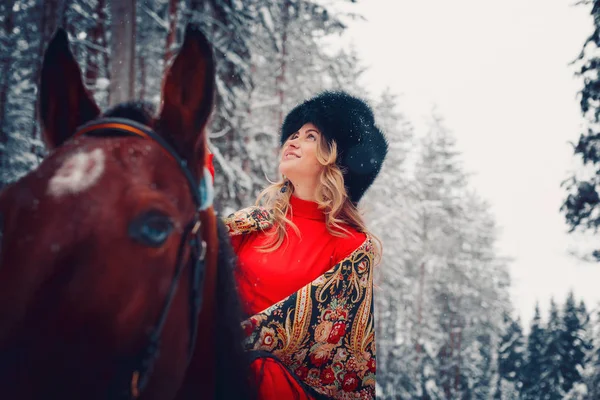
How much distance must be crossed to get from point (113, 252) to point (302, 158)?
212 cm

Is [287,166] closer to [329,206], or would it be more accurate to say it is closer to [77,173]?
[329,206]

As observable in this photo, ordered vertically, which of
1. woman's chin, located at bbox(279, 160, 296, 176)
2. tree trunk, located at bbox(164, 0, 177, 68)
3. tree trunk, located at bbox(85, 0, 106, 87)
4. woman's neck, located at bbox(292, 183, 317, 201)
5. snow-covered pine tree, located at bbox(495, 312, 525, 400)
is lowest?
snow-covered pine tree, located at bbox(495, 312, 525, 400)

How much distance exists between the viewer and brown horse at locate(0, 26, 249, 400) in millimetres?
1037

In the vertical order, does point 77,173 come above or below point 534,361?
above

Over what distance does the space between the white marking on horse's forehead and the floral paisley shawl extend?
1543 millimetres

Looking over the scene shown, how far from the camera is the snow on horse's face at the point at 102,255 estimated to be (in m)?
1.03

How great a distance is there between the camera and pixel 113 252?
3.68 ft

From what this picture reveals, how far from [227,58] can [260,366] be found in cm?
802

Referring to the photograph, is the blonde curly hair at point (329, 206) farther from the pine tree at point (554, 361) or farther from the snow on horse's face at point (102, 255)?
the pine tree at point (554, 361)

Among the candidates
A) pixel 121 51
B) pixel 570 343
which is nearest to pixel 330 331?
pixel 121 51

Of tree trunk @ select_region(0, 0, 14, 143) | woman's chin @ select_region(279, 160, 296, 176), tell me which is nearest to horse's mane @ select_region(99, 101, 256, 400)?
woman's chin @ select_region(279, 160, 296, 176)

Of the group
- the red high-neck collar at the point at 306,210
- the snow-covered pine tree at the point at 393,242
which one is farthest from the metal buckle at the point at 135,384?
the snow-covered pine tree at the point at 393,242

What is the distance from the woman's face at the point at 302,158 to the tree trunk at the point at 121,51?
2934 mm

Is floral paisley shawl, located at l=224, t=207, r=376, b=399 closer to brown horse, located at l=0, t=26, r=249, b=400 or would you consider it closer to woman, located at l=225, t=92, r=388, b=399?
woman, located at l=225, t=92, r=388, b=399
